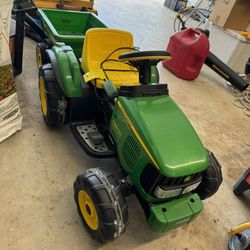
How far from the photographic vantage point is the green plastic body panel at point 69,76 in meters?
1.28

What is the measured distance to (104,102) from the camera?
1.31 m

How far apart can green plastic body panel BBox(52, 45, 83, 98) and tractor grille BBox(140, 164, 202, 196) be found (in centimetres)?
59

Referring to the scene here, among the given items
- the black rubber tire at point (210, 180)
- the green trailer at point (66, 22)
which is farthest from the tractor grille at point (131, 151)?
the green trailer at point (66, 22)

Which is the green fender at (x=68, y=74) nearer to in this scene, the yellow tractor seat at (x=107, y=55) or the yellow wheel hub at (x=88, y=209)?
the yellow tractor seat at (x=107, y=55)

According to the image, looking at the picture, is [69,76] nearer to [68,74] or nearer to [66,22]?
[68,74]

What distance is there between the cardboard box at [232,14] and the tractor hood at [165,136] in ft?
7.61

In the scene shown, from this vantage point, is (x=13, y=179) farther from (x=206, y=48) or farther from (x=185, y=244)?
(x=206, y=48)

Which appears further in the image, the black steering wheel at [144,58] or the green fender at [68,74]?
the green fender at [68,74]

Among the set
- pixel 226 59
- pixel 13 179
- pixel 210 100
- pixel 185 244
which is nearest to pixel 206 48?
pixel 210 100

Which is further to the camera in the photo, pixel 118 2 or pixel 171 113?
pixel 118 2

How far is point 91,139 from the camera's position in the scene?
1294mm

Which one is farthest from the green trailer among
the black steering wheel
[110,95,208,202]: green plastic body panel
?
[110,95,208,202]: green plastic body panel

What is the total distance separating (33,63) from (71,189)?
4.42 ft

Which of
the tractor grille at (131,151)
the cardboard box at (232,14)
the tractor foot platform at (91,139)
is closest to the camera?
the tractor grille at (131,151)
